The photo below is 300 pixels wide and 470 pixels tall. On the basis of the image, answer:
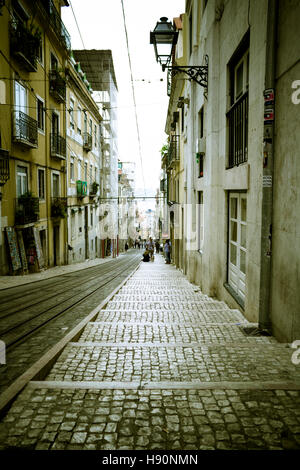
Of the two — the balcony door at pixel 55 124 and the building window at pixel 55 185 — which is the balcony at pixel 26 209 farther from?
the balcony door at pixel 55 124

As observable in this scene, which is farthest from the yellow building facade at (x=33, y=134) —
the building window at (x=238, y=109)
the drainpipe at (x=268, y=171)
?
the drainpipe at (x=268, y=171)

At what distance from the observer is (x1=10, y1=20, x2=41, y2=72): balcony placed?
13469mm

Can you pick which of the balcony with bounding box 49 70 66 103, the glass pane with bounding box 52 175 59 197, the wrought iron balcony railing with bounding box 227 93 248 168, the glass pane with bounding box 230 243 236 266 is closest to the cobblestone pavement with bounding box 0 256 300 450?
the glass pane with bounding box 230 243 236 266

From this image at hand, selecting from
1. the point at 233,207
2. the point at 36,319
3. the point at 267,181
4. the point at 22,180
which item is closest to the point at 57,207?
the point at 22,180

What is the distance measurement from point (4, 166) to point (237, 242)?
9.82 meters

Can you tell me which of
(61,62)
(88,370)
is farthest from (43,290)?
(61,62)

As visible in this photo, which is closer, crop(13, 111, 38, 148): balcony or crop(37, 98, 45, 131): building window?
crop(13, 111, 38, 148): balcony

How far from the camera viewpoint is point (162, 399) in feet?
9.52

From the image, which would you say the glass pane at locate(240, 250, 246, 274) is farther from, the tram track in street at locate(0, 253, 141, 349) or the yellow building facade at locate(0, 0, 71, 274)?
the yellow building facade at locate(0, 0, 71, 274)

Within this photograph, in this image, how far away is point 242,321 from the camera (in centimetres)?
563

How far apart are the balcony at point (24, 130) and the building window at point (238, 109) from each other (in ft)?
31.4

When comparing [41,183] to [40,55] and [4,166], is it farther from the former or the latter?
[40,55]

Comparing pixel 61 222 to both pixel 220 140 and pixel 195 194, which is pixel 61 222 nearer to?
pixel 195 194

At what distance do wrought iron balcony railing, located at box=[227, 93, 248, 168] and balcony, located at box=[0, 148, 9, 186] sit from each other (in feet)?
28.8
